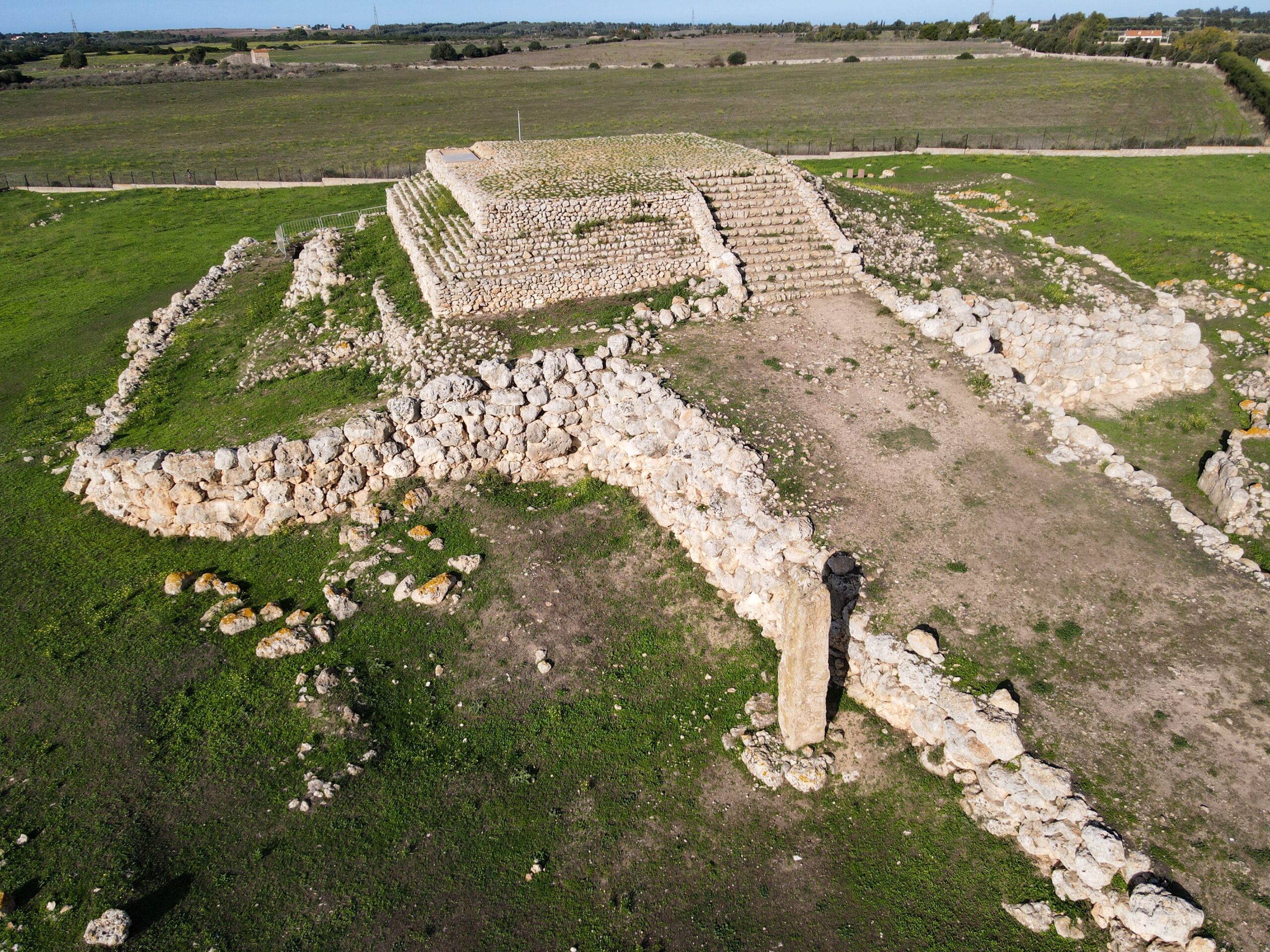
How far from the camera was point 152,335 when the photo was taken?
83.8ft

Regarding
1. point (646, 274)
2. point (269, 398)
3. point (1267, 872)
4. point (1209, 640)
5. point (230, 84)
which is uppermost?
point (230, 84)

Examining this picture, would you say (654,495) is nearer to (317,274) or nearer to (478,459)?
(478,459)

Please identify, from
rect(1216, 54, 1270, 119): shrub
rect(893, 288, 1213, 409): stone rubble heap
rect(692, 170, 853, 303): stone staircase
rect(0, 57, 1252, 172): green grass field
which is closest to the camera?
rect(893, 288, 1213, 409): stone rubble heap

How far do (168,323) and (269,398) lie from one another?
889cm

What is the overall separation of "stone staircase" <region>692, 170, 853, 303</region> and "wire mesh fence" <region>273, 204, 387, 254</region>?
15488 mm

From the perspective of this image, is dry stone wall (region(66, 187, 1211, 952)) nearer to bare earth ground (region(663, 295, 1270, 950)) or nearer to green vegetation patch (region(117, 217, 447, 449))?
bare earth ground (region(663, 295, 1270, 950))

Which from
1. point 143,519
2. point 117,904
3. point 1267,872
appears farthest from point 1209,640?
point 143,519

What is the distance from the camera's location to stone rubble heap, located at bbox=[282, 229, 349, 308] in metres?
25.5

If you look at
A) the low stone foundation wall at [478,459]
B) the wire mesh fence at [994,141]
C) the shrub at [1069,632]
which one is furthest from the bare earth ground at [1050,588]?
the wire mesh fence at [994,141]

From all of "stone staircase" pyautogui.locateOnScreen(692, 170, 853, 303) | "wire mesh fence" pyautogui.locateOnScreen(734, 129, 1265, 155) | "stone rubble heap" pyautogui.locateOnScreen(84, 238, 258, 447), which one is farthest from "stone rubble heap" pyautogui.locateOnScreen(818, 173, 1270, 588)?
"wire mesh fence" pyautogui.locateOnScreen(734, 129, 1265, 155)

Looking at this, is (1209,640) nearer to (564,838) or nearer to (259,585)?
(564,838)

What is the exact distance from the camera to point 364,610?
48.6 ft

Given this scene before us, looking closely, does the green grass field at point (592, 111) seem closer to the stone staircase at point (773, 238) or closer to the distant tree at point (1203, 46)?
the distant tree at point (1203, 46)

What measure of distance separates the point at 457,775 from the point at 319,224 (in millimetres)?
30698
